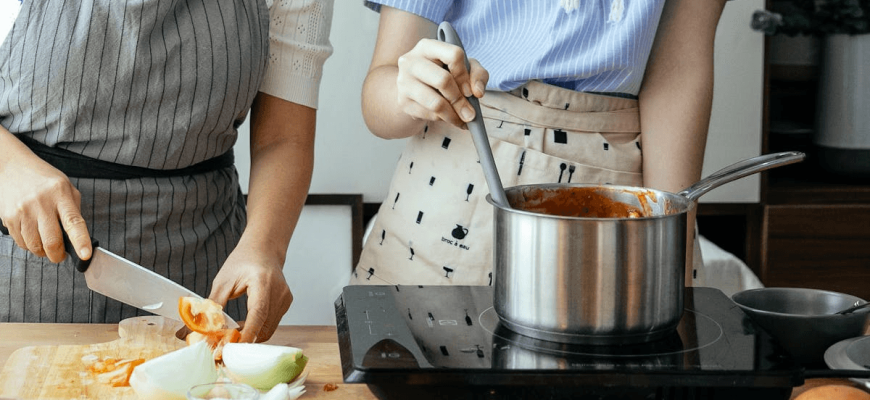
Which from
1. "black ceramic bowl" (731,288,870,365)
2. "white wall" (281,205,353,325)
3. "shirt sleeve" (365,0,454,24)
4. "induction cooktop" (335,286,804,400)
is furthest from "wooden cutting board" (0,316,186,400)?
"white wall" (281,205,353,325)

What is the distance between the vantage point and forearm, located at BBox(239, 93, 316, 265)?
1.15 meters

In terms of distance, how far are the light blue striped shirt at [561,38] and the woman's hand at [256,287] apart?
38cm

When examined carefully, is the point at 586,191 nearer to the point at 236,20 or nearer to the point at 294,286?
the point at 236,20

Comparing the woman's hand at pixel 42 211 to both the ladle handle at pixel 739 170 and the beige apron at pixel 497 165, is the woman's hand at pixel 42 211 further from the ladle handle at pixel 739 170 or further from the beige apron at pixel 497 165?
the ladle handle at pixel 739 170

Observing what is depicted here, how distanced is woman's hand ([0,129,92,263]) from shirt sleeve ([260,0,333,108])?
0.33 m

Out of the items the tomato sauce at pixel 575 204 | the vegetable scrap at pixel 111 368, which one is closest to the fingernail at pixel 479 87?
the tomato sauce at pixel 575 204

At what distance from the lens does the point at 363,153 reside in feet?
7.21

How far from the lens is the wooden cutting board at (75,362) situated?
2.73 ft

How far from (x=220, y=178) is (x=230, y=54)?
0.59ft

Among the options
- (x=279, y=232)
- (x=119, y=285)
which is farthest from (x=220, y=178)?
(x=119, y=285)

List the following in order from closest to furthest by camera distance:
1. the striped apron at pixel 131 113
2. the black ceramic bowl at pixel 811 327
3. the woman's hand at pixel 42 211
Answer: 1. the black ceramic bowl at pixel 811 327
2. the woman's hand at pixel 42 211
3. the striped apron at pixel 131 113

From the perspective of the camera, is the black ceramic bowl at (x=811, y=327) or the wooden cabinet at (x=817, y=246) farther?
the wooden cabinet at (x=817, y=246)

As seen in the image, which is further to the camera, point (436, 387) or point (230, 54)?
point (230, 54)

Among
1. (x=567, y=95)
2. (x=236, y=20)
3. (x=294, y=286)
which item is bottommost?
(x=294, y=286)
